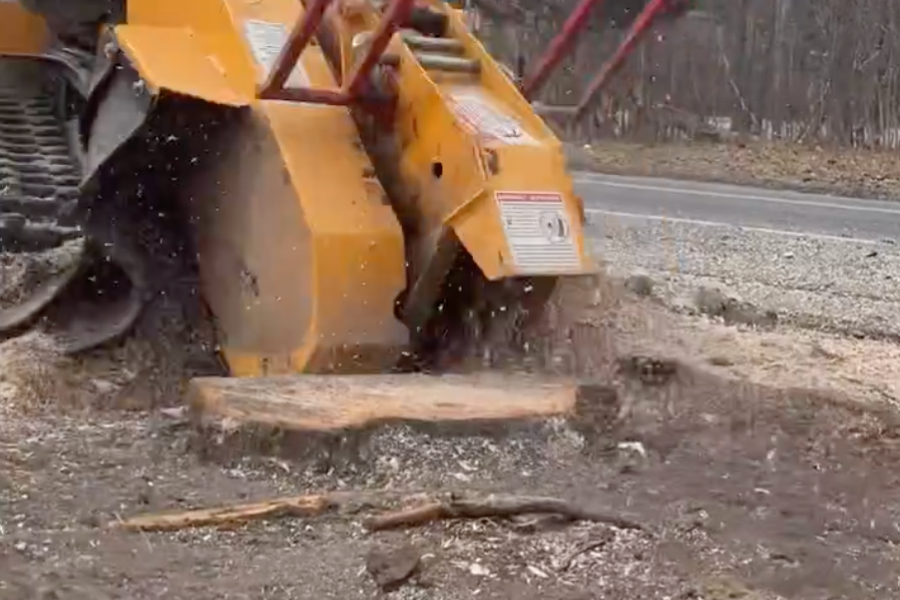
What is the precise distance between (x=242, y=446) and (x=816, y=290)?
16.6 ft

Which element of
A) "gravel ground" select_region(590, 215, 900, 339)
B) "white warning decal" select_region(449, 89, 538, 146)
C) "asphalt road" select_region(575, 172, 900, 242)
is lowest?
"asphalt road" select_region(575, 172, 900, 242)

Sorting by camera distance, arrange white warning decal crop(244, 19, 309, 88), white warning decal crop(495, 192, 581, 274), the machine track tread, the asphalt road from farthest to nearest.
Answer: the asphalt road < the machine track tread < white warning decal crop(244, 19, 309, 88) < white warning decal crop(495, 192, 581, 274)

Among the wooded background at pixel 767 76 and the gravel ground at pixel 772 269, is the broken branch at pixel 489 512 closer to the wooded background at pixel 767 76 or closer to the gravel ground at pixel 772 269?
the gravel ground at pixel 772 269

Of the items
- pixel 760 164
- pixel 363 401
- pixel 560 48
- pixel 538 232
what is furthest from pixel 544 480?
pixel 760 164

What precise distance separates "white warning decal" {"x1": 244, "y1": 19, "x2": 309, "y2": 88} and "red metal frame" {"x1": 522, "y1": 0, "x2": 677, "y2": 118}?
855 millimetres

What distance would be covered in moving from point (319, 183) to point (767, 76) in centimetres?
1641

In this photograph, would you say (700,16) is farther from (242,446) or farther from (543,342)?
(242,446)

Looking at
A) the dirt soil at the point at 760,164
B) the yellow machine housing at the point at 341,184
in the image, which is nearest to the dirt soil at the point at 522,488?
the yellow machine housing at the point at 341,184

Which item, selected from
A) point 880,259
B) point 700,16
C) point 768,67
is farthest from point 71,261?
point 768,67

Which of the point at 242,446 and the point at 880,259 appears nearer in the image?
the point at 242,446

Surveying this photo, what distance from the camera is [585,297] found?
667 centimetres

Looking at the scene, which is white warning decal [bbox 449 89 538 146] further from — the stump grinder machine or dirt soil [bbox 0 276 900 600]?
dirt soil [bbox 0 276 900 600]

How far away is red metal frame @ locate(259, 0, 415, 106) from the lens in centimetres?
529

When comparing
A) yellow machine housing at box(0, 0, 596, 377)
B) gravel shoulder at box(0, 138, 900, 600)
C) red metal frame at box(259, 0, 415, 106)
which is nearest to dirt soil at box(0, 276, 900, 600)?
gravel shoulder at box(0, 138, 900, 600)
